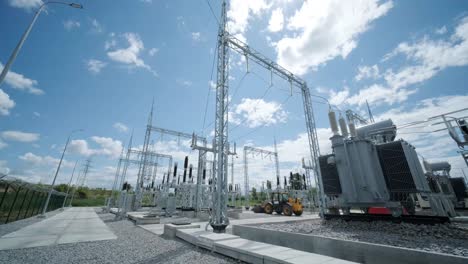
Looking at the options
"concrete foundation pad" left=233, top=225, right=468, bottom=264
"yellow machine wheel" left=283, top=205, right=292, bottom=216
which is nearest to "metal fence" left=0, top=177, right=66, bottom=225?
"concrete foundation pad" left=233, top=225, right=468, bottom=264

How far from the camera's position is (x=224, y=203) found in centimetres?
957

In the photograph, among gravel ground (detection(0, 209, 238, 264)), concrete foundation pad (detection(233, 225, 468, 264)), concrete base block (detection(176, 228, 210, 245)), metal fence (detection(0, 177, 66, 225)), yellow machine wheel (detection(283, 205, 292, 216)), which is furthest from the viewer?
yellow machine wheel (detection(283, 205, 292, 216))

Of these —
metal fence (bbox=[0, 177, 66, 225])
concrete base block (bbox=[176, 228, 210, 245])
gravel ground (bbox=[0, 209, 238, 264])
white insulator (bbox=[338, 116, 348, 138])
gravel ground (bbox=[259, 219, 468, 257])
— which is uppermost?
white insulator (bbox=[338, 116, 348, 138])

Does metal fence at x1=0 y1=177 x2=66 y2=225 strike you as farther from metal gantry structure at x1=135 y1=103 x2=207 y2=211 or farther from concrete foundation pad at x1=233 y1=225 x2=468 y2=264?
concrete foundation pad at x1=233 y1=225 x2=468 y2=264

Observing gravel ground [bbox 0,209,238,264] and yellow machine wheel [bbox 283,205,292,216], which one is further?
yellow machine wheel [bbox 283,205,292,216]

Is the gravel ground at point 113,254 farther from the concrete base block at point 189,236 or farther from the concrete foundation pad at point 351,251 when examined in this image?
the concrete foundation pad at point 351,251

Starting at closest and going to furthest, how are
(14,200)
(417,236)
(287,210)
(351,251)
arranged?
(351,251) < (417,236) < (14,200) < (287,210)

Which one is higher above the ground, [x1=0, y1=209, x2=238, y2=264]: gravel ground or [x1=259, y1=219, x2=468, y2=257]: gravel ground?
[x1=259, y1=219, x2=468, y2=257]: gravel ground

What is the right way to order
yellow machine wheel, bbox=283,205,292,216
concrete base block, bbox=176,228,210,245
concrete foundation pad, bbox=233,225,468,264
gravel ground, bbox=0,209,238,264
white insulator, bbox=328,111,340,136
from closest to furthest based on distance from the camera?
1. concrete foundation pad, bbox=233,225,468,264
2. gravel ground, bbox=0,209,238,264
3. concrete base block, bbox=176,228,210,245
4. white insulator, bbox=328,111,340,136
5. yellow machine wheel, bbox=283,205,292,216

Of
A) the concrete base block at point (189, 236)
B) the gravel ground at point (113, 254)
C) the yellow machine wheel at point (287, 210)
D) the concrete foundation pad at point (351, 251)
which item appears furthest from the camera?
the yellow machine wheel at point (287, 210)

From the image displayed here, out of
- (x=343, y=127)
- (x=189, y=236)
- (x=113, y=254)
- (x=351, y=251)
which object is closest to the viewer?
(x=351, y=251)

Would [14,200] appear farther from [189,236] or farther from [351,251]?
[351,251]

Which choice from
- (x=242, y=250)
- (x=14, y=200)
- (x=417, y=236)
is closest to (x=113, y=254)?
(x=242, y=250)

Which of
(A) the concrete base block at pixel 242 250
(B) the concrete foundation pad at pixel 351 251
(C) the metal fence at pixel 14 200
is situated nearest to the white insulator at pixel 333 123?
(B) the concrete foundation pad at pixel 351 251
